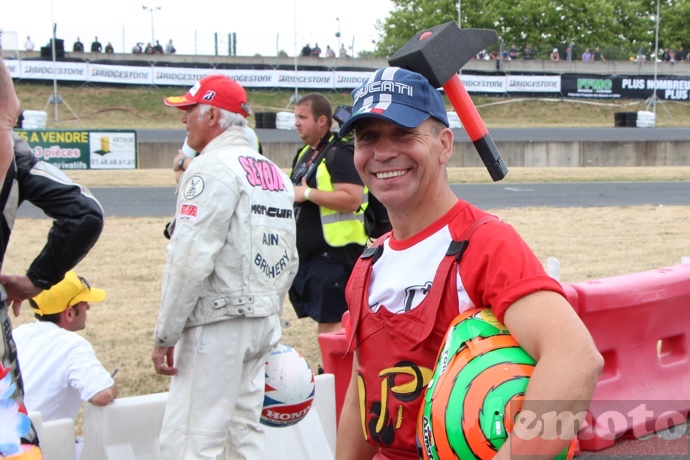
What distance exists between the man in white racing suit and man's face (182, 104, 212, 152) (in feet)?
0.70

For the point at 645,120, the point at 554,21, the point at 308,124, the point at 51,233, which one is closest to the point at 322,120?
the point at 308,124

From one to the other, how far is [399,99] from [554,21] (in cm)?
7306

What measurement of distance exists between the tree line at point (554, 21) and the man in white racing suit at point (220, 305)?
64.6m

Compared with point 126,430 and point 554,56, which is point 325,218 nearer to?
point 126,430

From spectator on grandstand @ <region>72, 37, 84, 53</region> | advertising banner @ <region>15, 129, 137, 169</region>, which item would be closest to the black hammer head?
advertising banner @ <region>15, 129, 137, 169</region>

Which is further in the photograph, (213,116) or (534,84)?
(534,84)

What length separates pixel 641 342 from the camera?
5918mm

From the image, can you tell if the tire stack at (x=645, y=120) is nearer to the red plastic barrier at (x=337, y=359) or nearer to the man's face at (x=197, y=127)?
the red plastic barrier at (x=337, y=359)

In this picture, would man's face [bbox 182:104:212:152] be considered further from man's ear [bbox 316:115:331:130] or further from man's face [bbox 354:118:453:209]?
man's face [bbox 354:118:453:209]

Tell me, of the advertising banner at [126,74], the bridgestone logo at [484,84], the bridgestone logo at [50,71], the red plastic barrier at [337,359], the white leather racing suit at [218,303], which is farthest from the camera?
the bridgestone logo at [484,84]

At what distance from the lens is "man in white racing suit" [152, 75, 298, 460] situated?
157 inches

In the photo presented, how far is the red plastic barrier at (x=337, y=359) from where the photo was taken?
16.7 ft

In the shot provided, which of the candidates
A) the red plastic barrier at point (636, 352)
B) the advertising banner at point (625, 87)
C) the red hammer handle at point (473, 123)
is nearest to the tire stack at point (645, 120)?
the advertising banner at point (625, 87)

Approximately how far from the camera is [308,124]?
20.7 feet
